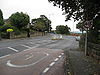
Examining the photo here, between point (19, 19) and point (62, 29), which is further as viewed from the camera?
point (62, 29)

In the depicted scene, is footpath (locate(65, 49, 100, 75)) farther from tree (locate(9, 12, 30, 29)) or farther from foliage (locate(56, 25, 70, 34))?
foliage (locate(56, 25, 70, 34))

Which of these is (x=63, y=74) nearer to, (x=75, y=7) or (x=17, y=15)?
(x=75, y=7)

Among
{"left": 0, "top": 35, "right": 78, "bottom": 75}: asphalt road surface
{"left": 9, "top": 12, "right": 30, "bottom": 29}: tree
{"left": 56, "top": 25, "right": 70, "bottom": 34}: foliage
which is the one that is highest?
{"left": 9, "top": 12, "right": 30, "bottom": 29}: tree

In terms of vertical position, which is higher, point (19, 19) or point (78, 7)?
point (19, 19)

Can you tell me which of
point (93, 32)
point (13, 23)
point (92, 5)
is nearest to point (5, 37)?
point (13, 23)

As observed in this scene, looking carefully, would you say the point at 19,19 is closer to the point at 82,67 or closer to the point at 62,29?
the point at 82,67

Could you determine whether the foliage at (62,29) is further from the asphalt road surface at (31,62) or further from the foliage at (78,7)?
the foliage at (78,7)

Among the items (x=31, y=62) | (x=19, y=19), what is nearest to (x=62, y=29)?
(x=19, y=19)

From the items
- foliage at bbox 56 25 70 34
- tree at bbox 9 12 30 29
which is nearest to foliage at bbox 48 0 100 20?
tree at bbox 9 12 30 29

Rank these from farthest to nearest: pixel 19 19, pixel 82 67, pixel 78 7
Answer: pixel 19 19 → pixel 78 7 → pixel 82 67

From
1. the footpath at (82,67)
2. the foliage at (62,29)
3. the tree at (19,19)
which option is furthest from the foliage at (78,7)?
the foliage at (62,29)

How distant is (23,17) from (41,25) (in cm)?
2728

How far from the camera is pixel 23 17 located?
188 feet

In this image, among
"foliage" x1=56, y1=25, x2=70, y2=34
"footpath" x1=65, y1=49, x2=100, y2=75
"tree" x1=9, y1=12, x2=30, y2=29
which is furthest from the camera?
"foliage" x1=56, y1=25, x2=70, y2=34
